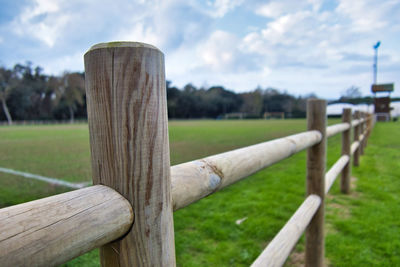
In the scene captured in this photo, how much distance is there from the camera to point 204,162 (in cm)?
62

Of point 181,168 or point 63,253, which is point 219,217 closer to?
point 181,168

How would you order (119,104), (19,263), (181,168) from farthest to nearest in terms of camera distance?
(181,168)
(119,104)
(19,263)

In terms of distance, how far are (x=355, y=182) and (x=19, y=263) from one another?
13.4 ft

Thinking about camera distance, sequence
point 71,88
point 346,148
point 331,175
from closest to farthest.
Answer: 1. point 331,175
2. point 346,148
3. point 71,88

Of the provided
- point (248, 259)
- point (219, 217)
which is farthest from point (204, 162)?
point (219, 217)

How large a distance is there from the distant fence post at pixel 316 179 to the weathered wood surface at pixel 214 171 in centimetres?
64

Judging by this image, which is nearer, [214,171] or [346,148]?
[214,171]

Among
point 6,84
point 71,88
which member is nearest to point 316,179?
point 71,88

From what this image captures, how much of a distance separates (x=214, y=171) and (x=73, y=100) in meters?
44.3

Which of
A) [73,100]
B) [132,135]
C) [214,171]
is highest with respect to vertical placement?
[73,100]

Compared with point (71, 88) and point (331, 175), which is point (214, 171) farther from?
point (71, 88)

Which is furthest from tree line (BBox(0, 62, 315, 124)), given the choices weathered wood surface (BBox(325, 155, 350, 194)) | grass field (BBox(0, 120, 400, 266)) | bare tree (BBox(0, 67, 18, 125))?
weathered wood surface (BBox(325, 155, 350, 194))

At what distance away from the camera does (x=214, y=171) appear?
2.02ft

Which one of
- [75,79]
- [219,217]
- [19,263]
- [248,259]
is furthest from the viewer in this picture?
[75,79]
